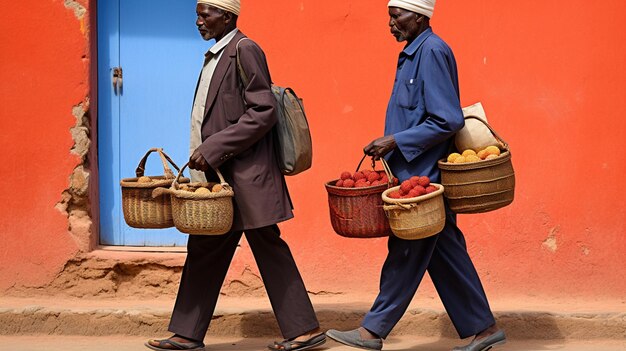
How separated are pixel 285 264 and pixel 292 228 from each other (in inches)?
46.9

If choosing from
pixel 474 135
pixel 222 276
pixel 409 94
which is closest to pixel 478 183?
pixel 474 135

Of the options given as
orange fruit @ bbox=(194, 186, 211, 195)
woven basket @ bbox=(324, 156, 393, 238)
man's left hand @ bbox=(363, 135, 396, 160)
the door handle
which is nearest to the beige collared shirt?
orange fruit @ bbox=(194, 186, 211, 195)

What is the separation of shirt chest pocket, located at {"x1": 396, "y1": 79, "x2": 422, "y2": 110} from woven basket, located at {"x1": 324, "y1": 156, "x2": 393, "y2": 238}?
12.8 inches

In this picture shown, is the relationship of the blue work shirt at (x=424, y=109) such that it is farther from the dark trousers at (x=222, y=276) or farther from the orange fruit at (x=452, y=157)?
the dark trousers at (x=222, y=276)

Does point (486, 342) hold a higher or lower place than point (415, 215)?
lower

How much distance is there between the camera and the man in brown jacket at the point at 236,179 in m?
5.91

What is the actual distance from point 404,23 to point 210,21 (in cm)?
95

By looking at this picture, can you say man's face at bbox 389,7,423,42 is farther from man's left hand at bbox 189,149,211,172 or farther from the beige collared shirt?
man's left hand at bbox 189,149,211,172

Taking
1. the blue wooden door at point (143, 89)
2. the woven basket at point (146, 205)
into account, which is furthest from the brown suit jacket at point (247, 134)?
the blue wooden door at point (143, 89)

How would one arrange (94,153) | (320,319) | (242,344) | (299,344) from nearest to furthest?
(299,344), (242,344), (320,319), (94,153)

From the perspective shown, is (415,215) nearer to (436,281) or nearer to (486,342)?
(436,281)

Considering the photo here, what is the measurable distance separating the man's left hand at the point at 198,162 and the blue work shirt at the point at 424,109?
0.90 meters

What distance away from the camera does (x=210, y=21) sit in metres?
6.04

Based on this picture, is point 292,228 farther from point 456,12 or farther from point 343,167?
point 456,12
